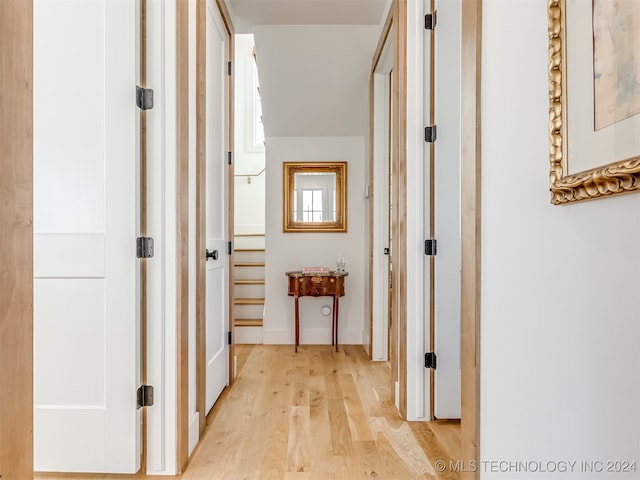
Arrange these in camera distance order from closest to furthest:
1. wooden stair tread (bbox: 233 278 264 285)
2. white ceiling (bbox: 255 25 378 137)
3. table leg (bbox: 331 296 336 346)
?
white ceiling (bbox: 255 25 378 137), table leg (bbox: 331 296 336 346), wooden stair tread (bbox: 233 278 264 285)

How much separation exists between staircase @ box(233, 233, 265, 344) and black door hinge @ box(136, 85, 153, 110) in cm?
266

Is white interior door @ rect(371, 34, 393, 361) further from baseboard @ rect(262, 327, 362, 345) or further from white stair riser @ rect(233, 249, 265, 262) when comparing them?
white stair riser @ rect(233, 249, 265, 262)

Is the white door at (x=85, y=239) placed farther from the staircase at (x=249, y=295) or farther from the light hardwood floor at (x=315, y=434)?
the staircase at (x=249, y=295)

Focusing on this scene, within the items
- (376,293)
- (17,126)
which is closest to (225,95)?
(376,293)

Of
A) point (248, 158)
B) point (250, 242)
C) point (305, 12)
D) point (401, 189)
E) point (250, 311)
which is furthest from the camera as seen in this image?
point (248, 158)

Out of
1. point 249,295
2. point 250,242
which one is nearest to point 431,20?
point 249,295

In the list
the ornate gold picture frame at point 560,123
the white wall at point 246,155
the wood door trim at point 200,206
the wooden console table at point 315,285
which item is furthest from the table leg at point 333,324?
the ornate gold picture frame at point 560,123

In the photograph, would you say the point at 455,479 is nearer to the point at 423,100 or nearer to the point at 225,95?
the point at 423,100

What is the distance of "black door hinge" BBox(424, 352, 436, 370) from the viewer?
216cm

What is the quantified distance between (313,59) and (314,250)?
1.64 m

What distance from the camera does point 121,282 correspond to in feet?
5.32

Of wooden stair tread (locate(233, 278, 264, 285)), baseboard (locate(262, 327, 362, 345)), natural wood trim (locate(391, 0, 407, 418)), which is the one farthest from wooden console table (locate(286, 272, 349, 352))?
natural wood trim (locate(391, 0, 407, 418))

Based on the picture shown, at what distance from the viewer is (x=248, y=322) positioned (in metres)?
4.03

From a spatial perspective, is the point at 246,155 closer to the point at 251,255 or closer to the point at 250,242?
the point at 250,242
